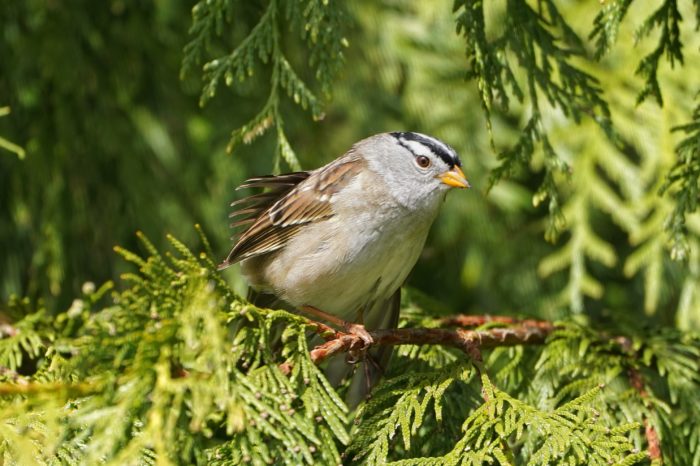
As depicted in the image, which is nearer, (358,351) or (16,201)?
(358,351)

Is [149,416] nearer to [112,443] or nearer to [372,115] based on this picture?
[112,443]

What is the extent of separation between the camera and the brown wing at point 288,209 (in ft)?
7.79

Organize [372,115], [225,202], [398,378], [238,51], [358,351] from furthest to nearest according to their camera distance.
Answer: [372,115]
[225,202]
[238,51]
[358,351]
[398,378]

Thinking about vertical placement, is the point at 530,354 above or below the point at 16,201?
below

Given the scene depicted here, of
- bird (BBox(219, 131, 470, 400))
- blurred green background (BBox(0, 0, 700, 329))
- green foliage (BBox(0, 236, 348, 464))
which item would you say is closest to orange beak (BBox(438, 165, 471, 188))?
bird (BBox(219, 131, 470, 400))

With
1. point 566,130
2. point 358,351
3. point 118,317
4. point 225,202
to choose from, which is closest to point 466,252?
point 566,130

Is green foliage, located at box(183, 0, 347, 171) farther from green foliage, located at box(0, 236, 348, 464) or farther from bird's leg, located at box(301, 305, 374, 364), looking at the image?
green foliage, located at box(0, 236, 348, 464)

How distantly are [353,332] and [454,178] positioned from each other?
725mm

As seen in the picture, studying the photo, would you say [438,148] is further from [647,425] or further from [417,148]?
[647,425]

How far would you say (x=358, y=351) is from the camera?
1.91m

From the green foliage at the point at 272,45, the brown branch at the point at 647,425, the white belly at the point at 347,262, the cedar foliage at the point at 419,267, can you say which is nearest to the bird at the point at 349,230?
the white belly at the point at 347,262

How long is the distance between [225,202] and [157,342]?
6.94 feet

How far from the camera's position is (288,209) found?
7.93ft

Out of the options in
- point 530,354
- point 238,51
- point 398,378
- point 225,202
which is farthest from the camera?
point 225,202
